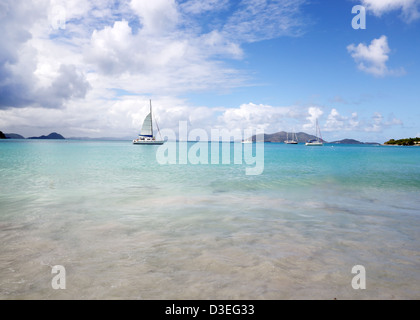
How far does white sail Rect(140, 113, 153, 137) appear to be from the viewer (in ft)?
370

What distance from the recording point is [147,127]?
376 ft

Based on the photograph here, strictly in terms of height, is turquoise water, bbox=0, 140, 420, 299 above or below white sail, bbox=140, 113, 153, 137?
below

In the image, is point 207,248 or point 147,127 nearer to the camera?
point 207,248
